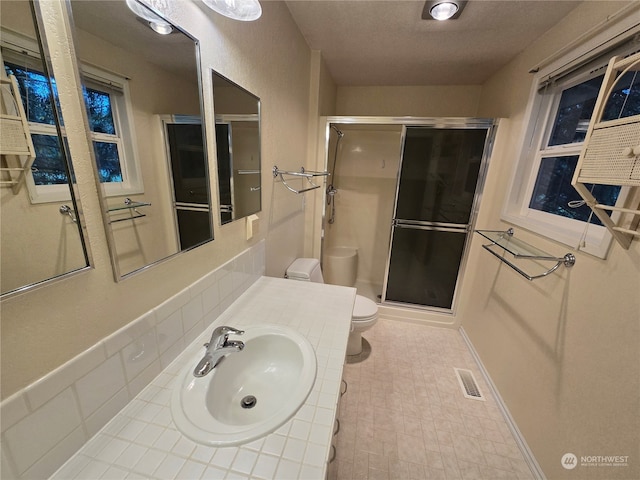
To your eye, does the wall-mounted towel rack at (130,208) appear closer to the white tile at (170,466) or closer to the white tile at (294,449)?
the white tile at (170,466)

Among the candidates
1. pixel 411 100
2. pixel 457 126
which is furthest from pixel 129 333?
pixel 411 100

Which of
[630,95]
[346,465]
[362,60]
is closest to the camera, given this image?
[630,95]

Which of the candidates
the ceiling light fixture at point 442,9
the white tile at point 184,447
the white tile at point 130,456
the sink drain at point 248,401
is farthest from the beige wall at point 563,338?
the white tile at point 130,456

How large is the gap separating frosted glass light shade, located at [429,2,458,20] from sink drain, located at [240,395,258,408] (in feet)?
6.91

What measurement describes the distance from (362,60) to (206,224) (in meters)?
2.03

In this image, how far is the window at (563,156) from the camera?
3.73ft

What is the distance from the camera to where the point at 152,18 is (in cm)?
67

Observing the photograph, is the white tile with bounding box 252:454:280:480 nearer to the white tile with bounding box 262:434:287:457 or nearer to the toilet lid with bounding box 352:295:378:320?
the white tile with bounding box 262:434:287:457

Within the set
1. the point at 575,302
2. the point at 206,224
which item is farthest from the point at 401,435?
the point at 206,224

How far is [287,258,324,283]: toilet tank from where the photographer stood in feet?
6.13

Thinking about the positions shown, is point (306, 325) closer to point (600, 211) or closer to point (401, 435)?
point (401, 435)

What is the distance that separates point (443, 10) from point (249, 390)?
7.00 ft

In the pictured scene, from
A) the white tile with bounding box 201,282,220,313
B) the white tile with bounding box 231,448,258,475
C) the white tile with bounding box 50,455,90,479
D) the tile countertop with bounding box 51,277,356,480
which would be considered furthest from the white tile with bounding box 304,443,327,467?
the white tile with bounding box 201,282,220,313

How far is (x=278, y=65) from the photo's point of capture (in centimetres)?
142
